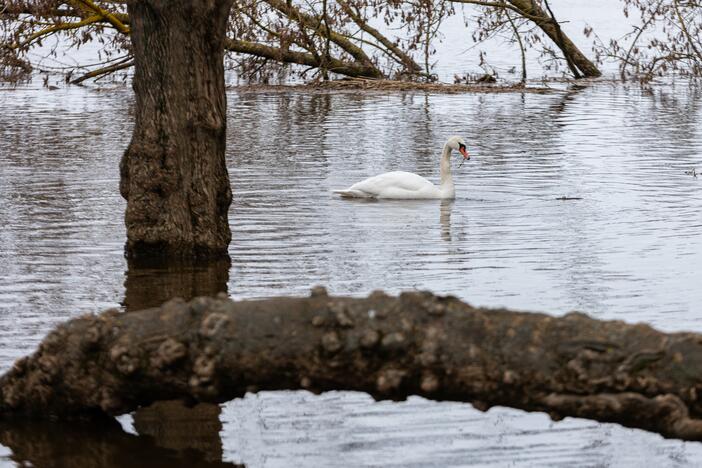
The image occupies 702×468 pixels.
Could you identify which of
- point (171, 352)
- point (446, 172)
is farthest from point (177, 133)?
point (446, 172)

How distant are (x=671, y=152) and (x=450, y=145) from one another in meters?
3.93

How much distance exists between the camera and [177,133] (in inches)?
378

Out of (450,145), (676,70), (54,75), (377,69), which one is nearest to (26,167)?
(450,145)

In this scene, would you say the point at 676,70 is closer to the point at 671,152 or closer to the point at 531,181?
the point at 671,152

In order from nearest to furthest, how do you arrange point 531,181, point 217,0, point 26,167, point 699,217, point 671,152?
point 217,0, point 699,217, point 531,181, point 26,167, point 671,152

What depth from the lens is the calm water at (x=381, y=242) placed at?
596 centimetres

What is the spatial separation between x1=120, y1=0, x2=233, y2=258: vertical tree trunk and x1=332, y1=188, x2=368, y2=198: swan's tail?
438 cm

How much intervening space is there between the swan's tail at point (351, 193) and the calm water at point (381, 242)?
0.49ft

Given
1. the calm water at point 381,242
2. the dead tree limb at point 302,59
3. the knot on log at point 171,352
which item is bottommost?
the calm water at point 381,242

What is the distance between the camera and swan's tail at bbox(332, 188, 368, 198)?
14.5 metres

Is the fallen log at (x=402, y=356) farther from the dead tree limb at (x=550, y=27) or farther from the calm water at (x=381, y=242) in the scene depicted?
the dead tree limb at (x=550, y=27)

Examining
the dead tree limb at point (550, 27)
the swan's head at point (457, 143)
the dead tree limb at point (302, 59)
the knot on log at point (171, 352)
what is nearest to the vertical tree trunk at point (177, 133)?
the knot on log at point (171, 352)

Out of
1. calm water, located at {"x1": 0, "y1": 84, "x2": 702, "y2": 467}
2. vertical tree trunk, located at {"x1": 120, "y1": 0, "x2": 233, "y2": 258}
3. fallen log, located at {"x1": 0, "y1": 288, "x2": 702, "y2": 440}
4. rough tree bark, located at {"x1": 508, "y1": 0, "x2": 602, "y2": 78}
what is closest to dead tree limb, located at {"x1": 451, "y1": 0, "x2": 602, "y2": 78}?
rough tree bark, located at {"x1": 508, "y1": 0, "x2": 602, "y2": 78}

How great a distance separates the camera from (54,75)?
1305 inches
